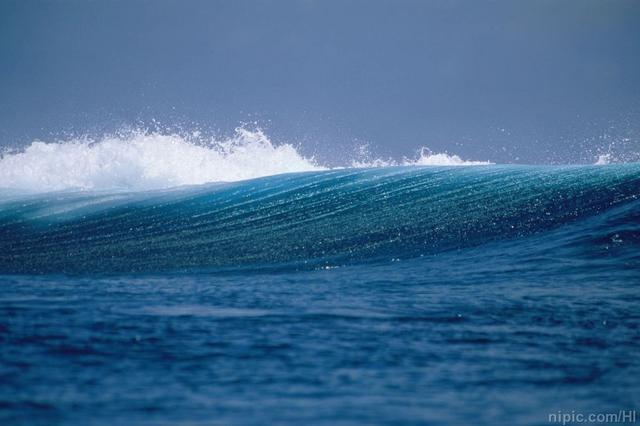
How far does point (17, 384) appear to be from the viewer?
212 centimetres

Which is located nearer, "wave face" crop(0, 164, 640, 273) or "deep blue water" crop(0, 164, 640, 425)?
"deep blue water" crop(0, 164, 640, 425)

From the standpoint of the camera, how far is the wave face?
6160 mm

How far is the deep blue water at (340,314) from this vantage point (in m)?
2.03

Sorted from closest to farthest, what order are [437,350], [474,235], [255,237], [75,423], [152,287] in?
1. [75,423]
2. [437,350]
3. [152,287]
4. [474,235]
5. [255,237]

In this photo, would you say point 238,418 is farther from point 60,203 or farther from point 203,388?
point 60,203

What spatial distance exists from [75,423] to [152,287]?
8.80ft

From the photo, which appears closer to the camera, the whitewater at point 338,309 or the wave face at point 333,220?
the whitewater at point 338,309

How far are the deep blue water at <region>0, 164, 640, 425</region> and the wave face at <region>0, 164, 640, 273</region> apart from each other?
0.04 meters

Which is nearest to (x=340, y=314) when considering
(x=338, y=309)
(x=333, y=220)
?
(x=338, y=309)

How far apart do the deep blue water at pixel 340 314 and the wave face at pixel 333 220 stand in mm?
45

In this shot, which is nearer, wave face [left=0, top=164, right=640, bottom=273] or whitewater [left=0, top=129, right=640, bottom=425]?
whitewater [left=0, top=129, right=640, bottom=425]

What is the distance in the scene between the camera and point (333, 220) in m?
7.98

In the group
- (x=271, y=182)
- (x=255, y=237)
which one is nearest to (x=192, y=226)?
(x=255, y=237)

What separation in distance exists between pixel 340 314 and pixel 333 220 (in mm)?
4705
